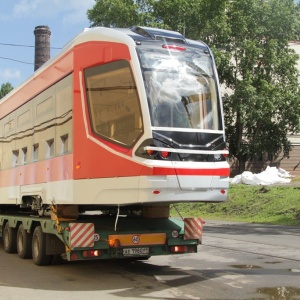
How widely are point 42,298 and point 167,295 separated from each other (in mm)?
1808

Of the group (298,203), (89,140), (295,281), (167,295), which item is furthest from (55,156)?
(298,203)

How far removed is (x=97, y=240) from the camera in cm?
823

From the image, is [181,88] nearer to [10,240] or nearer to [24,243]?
[24,243]

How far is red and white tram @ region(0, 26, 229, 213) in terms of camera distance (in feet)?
24.2

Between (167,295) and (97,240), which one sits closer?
(167,295)

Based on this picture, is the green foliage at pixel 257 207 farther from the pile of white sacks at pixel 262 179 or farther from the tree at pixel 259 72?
the tree at pixel 259 72

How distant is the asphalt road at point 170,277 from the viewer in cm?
741

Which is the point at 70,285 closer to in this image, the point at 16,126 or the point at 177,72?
the point at 177,72

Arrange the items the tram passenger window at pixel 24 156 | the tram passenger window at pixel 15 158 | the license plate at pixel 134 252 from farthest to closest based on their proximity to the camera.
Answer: the tram passenger window at pixel 15 158, the tram passenger window at pixel 24 156, the license plate at pixel 134 252

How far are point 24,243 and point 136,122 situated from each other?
4.71 metres

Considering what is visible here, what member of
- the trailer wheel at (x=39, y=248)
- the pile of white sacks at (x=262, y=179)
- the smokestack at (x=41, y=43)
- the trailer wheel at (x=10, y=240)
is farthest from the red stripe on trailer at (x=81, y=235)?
the smokestack at (x=41, y=43)

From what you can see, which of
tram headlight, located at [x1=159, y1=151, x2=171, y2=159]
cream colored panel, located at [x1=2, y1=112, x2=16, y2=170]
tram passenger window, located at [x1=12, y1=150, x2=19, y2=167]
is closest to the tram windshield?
tram headlight, located at [x1=159, y1=151, x2=171, y2=159]

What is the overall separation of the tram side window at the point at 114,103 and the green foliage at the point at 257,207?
15.4 meters

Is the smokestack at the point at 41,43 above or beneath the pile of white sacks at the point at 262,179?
above
